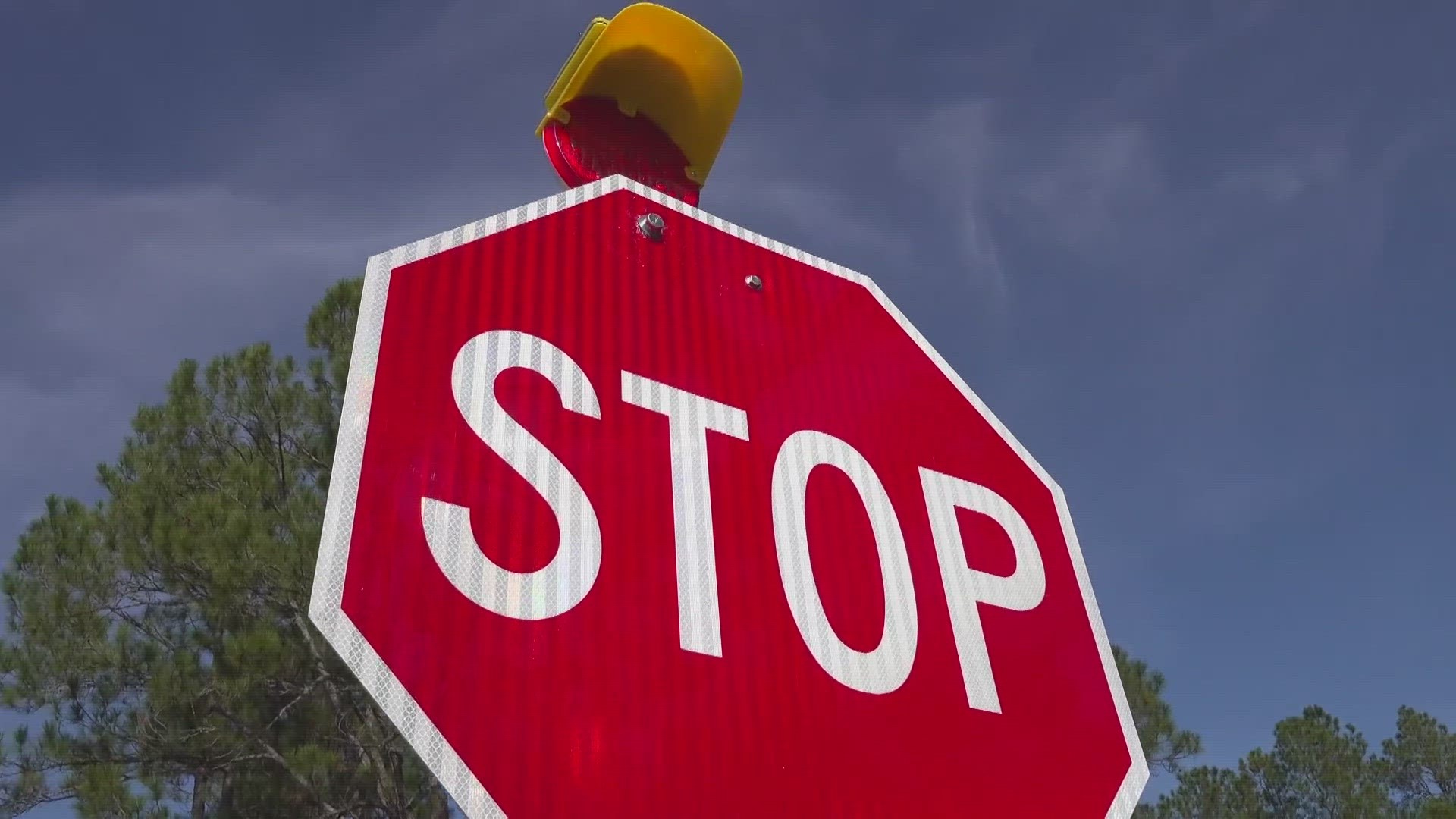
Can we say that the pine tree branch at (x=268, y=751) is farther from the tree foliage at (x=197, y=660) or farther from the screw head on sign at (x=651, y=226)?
the screw head on sign at (x=651, y=226)

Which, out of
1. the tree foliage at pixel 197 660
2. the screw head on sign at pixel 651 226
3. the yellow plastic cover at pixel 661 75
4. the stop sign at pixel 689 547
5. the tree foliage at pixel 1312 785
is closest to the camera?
the stop sign at pixel 689 547

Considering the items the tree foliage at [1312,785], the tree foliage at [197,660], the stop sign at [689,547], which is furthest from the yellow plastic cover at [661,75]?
the tree foliage at [1312,785]

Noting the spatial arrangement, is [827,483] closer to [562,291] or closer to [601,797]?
[562,291]

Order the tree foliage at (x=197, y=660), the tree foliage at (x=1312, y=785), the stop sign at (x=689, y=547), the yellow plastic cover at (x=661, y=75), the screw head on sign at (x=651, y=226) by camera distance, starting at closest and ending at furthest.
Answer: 1. the stop sign at (x=689, y=547)
2. the screw head on sign at (x=651, y=226)
3. the yellow plastic cover at (x=661, y=75)
4. the tree foliage at (x=197, y=660)
5. the tree foliage at (x=1312, y=785)

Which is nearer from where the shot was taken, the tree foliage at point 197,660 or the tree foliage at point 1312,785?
the tree foliage at point 197,660

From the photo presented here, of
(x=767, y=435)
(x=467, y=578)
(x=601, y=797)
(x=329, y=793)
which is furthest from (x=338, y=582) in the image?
(x=329, y=793)

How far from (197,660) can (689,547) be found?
7263 millimetres

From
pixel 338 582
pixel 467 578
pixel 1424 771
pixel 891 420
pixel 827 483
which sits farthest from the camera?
pixel 1424 771

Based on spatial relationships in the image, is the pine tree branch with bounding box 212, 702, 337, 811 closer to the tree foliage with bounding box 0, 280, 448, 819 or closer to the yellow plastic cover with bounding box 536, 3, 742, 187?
the tree foliage with bounding box 0, 280, 448, 819

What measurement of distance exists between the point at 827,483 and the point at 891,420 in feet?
0.86

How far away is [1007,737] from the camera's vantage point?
169cm

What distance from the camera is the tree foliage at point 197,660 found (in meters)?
7.27

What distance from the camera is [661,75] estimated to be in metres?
2.06

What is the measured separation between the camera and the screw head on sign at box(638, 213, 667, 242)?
1.88m
